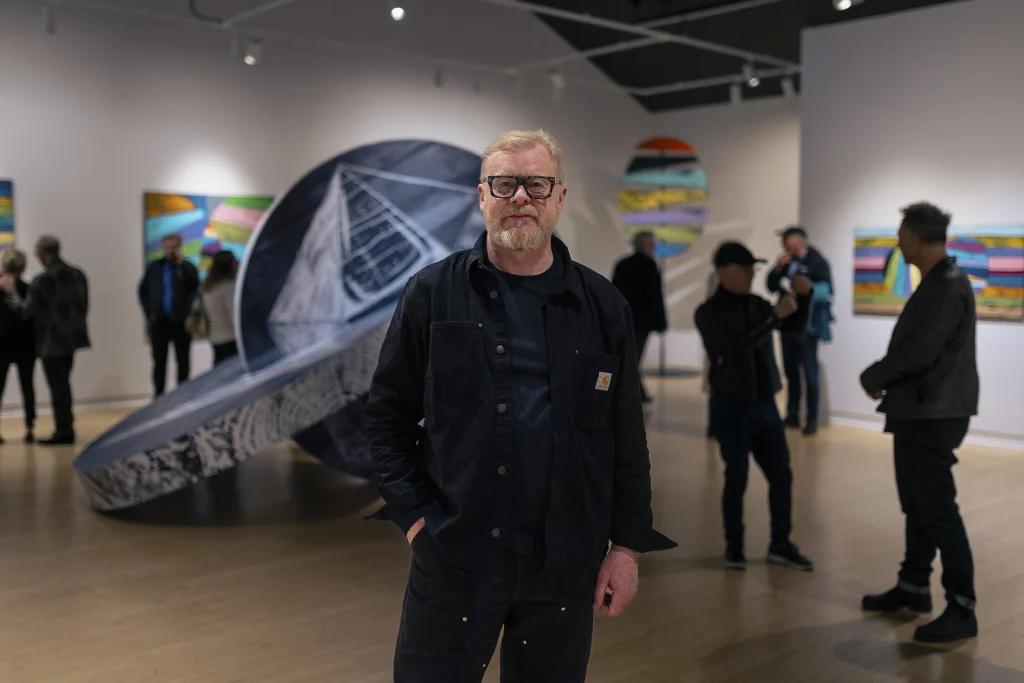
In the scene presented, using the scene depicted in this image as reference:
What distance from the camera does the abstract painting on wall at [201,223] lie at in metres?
10.1

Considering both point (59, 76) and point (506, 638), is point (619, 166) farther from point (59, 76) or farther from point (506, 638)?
point (506, 638)

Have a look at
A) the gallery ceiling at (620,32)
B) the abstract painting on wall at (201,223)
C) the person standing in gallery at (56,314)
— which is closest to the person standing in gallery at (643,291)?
the gallery ceiling at (620,32)

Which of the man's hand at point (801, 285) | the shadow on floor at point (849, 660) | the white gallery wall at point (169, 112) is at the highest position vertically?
the white gallery wall at point (169, 112)

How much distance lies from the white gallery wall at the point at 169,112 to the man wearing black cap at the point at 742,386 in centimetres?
691

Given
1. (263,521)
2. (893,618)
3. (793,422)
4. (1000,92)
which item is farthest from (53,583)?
(1000,92)

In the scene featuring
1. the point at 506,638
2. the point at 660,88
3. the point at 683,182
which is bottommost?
the point at 506,638

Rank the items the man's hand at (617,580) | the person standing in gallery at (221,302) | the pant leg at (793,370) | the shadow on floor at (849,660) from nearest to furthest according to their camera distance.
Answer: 1. the man's hand at (617,580)
2. the shadow on floor at (849,660)
3. the person standing in gallery at (221,302)
4. the pant leg at (793,370)

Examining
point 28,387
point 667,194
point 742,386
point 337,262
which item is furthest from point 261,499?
point 667,194

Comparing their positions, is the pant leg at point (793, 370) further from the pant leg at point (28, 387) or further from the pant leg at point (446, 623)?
the pant leg at point (446, 623)

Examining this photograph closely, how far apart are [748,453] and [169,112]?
7446 millimetres

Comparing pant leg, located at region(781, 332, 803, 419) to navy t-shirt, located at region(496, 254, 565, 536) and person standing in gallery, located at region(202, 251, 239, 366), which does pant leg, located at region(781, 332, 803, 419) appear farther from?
navy t-shirt, located at region(496, 254, 565, 536)

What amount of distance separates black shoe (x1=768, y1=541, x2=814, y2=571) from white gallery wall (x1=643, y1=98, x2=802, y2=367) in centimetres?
853

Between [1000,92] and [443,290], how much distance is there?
7312 mm

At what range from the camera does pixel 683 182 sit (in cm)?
1293
